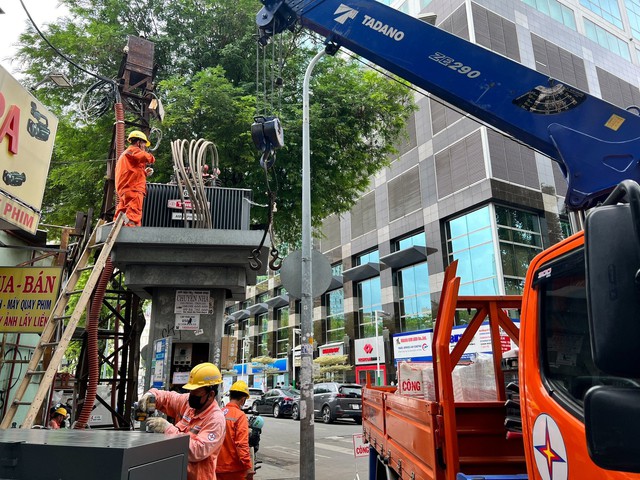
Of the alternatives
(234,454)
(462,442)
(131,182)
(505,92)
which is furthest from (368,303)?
(462,442)

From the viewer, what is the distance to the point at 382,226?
32.3 m

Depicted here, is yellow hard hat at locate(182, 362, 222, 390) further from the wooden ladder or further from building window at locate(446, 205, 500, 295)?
building window at locate(446, 205, 500, 295)

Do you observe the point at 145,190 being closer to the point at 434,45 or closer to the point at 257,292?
the point at 434,45

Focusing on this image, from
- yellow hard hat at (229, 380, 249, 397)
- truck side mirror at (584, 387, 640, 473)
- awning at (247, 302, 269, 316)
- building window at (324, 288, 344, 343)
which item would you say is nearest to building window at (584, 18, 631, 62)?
building window at (324, 288, 344, 343)

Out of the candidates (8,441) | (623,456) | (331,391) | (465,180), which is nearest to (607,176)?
(623,456)

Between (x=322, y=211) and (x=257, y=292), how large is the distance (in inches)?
1542

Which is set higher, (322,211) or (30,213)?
(322,211)

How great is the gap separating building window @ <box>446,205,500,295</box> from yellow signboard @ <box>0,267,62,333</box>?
66.3ft

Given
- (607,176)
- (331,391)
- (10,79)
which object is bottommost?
(331,391)

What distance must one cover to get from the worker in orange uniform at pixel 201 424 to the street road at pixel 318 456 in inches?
196

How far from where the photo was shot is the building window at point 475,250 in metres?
24.0

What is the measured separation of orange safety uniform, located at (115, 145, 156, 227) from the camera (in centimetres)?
637

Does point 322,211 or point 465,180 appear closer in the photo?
point 322,211

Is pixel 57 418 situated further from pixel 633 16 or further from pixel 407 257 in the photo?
pixel 633 16
